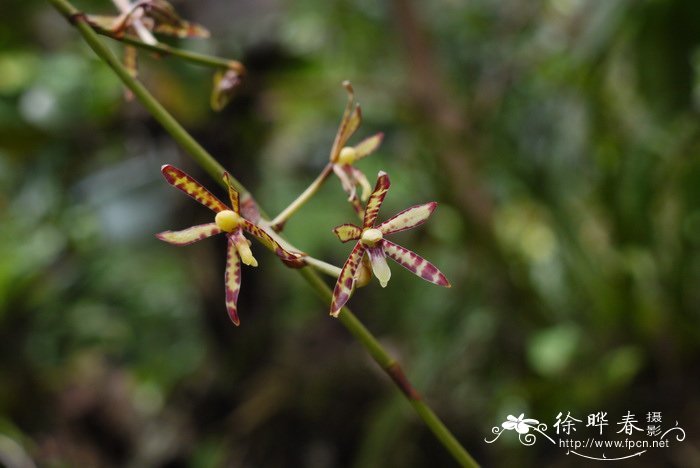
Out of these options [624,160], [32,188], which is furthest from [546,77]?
[32,188]

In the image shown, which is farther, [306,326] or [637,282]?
[306,326]

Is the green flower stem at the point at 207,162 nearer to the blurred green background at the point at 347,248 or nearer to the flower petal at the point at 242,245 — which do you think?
the flower petal at the point at 242,245

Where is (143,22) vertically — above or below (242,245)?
above

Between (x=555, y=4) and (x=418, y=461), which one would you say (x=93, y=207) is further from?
(x=555, y=4)

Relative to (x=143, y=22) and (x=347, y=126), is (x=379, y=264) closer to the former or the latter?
(x=347, y=126)

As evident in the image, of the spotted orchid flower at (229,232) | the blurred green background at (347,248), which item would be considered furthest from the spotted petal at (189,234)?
the blurred green background at (347,248)

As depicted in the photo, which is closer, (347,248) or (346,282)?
(346,282)

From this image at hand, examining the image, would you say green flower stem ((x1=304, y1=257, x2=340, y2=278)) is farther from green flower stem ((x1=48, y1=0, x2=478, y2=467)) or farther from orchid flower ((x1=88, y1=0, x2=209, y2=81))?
orchid flower ((x1=88, y1=0, x2=209, y2=81))

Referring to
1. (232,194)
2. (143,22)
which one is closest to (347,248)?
(143,22)
